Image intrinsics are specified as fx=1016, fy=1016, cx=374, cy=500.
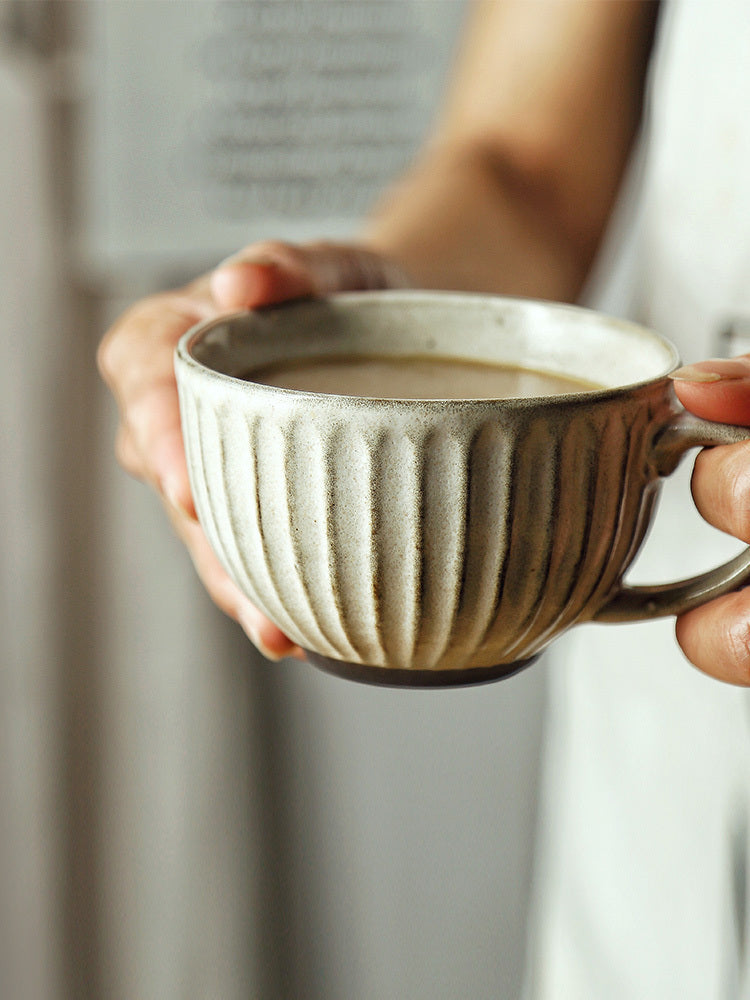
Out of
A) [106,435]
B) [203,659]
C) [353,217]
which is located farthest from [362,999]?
[353,217]

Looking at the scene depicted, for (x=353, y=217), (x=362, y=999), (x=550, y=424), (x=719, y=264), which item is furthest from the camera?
(x=362, y=999)

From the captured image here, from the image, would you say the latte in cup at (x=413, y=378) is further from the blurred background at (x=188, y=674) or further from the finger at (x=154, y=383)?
the blurred background at (x=188, y=674)

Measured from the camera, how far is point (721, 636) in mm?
349

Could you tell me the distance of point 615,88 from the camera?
688 millimetres

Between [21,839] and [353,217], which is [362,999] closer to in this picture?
[21,839]

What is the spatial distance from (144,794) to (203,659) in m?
0.18

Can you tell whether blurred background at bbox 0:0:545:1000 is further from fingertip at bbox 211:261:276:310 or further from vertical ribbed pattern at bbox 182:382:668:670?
vertical ribbed pattern at bbox 182:382:668:670

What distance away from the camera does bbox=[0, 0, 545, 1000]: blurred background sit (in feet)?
3.10

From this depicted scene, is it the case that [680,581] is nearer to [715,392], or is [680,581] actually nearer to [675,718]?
[715,392]

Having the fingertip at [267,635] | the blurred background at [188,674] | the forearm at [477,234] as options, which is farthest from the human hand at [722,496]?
the blurred background at [188,674]

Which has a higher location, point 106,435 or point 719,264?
point 719,264

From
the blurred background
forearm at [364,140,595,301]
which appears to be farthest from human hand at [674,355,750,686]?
the blurred background

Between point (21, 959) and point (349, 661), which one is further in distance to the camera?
point (21, 959)

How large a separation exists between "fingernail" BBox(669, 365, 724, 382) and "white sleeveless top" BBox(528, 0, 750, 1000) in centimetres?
25
